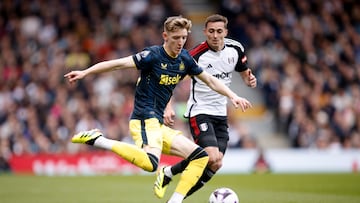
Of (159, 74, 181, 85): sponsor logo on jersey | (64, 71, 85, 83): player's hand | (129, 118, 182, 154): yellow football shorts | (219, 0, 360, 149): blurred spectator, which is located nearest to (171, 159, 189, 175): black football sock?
(129, 118, 182, 154): yellow football shorts

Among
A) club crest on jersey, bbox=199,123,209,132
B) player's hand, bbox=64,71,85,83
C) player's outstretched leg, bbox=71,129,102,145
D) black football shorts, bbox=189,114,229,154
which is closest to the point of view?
player's hand, bbox=64,71,85,83

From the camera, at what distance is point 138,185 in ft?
53.8

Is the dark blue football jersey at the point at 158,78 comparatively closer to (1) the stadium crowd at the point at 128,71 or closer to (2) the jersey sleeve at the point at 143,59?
(2) the jersey sleeve at the point at 143,59

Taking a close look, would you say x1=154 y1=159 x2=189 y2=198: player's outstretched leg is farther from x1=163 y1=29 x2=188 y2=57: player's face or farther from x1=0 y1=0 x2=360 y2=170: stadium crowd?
Answer: x1=0 y1=0 x2=360 y2=170: stadium crowd

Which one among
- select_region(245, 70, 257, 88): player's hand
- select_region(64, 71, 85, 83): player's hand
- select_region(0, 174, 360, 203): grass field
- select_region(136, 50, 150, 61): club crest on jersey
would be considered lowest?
select_region(0, 174, 360, 203): grass field

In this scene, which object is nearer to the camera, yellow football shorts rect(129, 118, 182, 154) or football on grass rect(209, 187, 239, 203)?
yellow football shorts rect(129, 118, 182, 154)

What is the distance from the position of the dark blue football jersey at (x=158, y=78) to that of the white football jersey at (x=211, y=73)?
114 cm

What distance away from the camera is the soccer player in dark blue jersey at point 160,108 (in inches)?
367

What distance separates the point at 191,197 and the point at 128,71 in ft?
38.1

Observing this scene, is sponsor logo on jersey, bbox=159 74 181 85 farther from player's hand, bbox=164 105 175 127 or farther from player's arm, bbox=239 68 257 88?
player's arm, bbox=239 68 257 88

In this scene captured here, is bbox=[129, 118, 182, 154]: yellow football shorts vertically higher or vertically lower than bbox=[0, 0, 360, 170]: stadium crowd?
higher

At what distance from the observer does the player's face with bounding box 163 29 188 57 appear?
9359mm

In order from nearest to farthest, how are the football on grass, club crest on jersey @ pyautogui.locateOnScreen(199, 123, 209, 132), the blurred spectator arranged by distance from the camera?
the football on grass
club crest on jersey @ pyautogui.locateOnScreen(199, 123, 209, 132)
the blurred spectator

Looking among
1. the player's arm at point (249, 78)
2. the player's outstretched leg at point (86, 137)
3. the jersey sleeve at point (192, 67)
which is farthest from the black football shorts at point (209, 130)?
the player's outstretched leg at point (86, 137)
